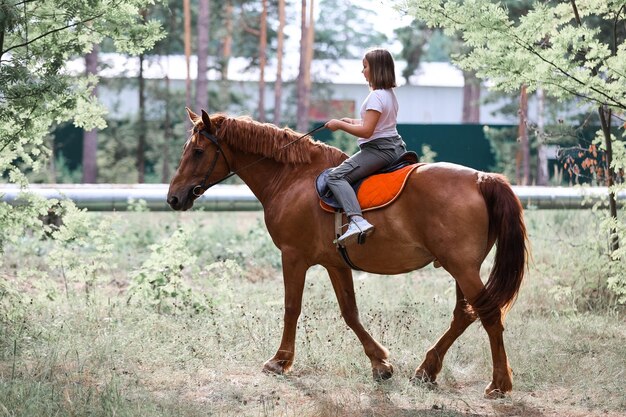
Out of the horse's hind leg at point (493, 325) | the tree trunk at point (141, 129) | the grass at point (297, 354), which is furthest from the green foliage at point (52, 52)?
the tree trunk at point (141, 129)

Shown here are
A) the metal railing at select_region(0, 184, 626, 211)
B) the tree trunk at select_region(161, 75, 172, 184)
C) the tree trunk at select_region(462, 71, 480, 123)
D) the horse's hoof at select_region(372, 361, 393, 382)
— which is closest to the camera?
the horse's hoof at select_region(372, 361, 393, 382)

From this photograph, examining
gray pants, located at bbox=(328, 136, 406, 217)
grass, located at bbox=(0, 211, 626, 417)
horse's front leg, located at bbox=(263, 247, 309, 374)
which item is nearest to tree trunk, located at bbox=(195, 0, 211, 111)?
grass, located at bbox=(0, 211, 626, 417)

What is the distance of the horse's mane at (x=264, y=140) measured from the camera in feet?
25.6

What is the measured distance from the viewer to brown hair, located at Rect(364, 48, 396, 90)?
23.6 ft

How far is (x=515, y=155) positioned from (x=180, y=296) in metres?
21.4

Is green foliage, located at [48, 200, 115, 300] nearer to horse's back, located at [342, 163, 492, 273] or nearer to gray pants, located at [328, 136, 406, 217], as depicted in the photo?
gray pants, located at [328, 136, 406, 217]

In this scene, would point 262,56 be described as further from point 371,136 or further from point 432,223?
point 432,223

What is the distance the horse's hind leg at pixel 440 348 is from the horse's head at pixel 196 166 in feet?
7.74

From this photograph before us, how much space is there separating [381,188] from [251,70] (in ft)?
93.7

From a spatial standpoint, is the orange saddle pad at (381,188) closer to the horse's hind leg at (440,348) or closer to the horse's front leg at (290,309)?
the horse's front leg at (290,309)

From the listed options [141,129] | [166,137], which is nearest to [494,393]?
[141,129]

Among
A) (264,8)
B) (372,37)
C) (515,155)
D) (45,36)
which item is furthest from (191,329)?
(372,37)

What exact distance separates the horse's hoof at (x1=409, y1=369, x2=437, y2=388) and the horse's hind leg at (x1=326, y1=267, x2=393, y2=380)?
239 mm

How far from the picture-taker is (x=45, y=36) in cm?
828
